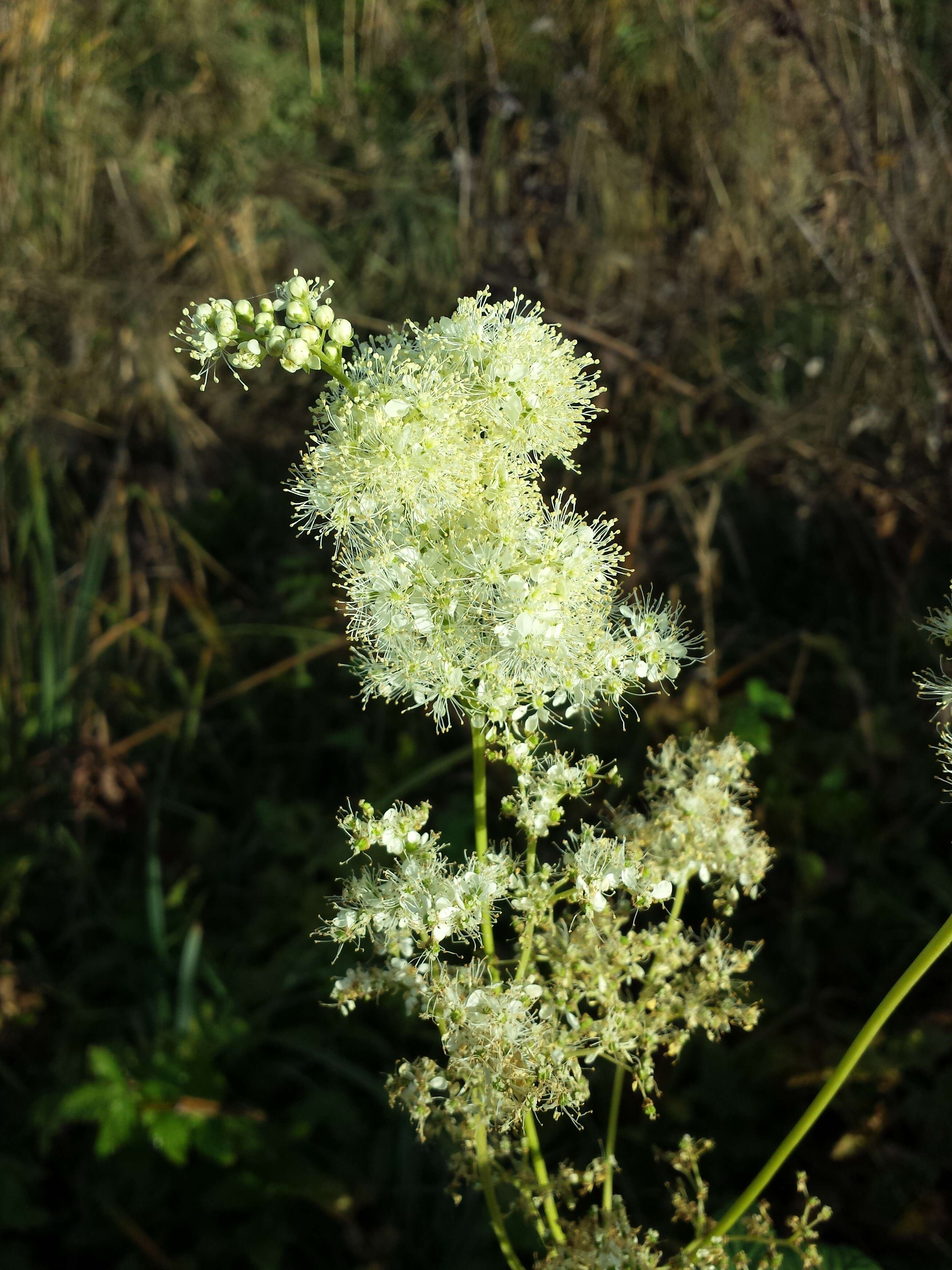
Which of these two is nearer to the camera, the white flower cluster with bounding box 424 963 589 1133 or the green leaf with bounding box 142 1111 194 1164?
the white flower cluster with bounding box 424 963 589 1133

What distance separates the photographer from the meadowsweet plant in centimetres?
106

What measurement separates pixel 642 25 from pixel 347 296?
1822 millimetres

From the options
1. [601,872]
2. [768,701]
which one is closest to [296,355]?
[601,872]

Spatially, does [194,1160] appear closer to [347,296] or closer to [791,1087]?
[791,1087]

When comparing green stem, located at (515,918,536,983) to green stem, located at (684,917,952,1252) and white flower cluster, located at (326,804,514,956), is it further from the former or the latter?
green stem, located at (684,917,952,1252)

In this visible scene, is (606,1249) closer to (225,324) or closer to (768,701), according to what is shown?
(225,324)

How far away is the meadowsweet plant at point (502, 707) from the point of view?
3.48 feet

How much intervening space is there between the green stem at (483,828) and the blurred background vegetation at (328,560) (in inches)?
49.6

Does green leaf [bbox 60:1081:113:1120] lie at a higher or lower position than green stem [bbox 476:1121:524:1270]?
lower

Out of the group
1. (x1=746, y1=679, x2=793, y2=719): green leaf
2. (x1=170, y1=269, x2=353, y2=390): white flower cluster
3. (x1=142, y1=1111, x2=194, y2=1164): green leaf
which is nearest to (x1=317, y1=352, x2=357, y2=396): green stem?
(x1=170, y1=269, x2=353, y2=390): white flower cluster

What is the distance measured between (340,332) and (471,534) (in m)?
0.26

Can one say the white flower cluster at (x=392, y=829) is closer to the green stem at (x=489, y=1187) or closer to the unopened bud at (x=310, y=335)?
the green stem at (x=489, y=1187)

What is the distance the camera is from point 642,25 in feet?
14.5

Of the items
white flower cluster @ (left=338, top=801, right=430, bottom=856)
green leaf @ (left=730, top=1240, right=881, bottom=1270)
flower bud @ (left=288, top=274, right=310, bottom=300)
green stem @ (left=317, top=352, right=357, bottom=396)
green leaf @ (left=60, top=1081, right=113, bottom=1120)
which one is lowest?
green leaf @ (left=60, top=1081, right=113, bottom=1120)
